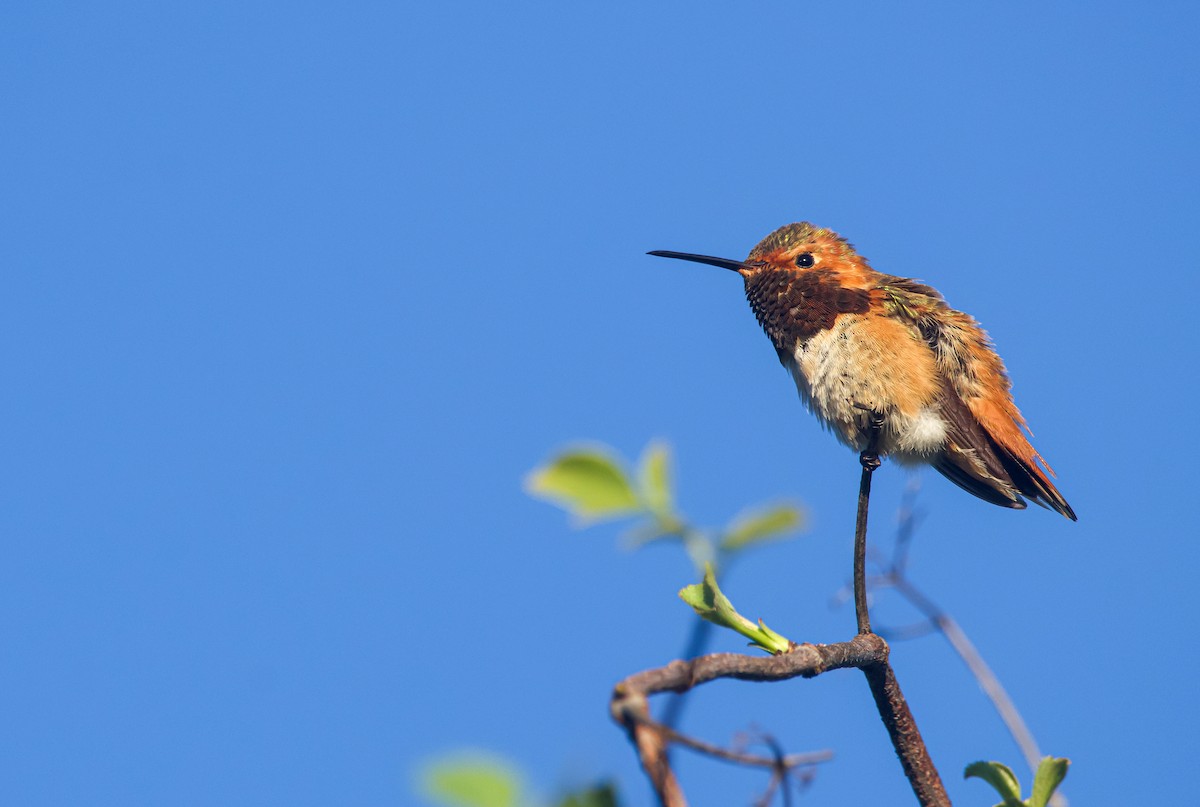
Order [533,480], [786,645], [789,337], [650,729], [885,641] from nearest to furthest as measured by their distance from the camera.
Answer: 1. [533,480]
2. [650,729]
3. [786,645]
4. [885,641]
5. [789,337]

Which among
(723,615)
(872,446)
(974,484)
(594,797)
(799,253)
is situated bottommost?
(594,797)

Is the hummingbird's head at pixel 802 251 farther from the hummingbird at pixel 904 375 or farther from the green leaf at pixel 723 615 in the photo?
the green leaf at pixel 723 615

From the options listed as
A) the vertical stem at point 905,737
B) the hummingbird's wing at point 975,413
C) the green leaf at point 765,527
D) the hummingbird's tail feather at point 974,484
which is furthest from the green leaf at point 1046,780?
the hummingbird's tail feather at point 974,484

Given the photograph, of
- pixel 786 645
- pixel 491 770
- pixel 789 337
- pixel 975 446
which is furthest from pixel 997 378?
pixel 491 770

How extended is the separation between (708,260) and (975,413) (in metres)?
1.57

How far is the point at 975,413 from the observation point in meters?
5.11

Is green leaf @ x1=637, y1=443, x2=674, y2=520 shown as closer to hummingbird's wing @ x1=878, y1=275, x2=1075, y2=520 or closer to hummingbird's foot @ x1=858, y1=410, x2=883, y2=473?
hummingbird's foot @ x1=858, y1=410, x2=883, y2=473

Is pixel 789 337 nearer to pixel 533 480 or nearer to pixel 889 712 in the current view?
pixel 889 712

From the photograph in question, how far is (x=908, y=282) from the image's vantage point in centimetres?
554

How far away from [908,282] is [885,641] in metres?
3.22

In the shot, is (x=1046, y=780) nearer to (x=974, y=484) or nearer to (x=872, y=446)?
(x=872, y=446)

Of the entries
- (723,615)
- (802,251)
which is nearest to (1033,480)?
(802,251)

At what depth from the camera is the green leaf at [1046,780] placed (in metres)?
1.89

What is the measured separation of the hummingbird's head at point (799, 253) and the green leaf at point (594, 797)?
16.3 feet
